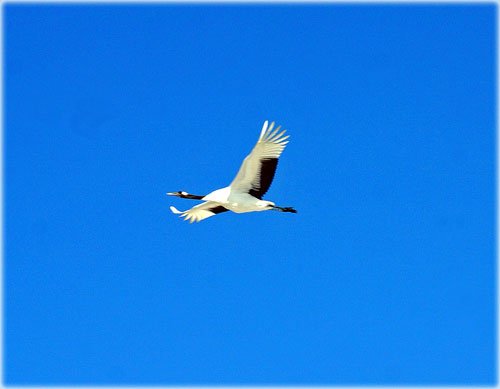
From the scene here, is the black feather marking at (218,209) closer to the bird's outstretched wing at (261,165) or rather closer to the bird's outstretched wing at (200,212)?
the bird's outstretched wing at (200,212)

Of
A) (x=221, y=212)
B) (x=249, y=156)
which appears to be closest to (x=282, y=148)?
(x=249, y=156)

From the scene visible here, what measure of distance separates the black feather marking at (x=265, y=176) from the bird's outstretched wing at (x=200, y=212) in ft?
6.91

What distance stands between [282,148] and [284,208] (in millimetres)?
1900

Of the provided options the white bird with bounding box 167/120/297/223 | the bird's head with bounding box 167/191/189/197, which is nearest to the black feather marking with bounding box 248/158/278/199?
the white bird with bounding box 167/120/297/223

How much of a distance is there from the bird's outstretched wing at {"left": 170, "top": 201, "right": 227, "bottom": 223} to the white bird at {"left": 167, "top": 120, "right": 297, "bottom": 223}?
968 millimetres

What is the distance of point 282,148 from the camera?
27.5 m

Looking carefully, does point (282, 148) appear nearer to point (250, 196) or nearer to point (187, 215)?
point (250, 196)

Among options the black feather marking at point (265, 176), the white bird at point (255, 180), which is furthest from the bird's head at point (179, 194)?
the black feather marking at point (265, 176)

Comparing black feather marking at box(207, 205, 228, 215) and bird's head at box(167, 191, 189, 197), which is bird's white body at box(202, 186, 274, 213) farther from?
black feather marking at box(207, 205, 228, 215)

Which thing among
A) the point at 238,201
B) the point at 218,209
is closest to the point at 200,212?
the point at 218,209

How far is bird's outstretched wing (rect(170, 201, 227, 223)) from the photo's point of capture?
30.3 meters

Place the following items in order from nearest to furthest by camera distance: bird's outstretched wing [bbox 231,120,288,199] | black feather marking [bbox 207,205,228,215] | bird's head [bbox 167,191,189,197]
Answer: bird's outstretched wing [bbox 231,120,288,199] < bird's head [bbox 167,191,189,197] < black feather marking [bbox 207,205,228,215]

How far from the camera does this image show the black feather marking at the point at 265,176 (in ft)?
90.9

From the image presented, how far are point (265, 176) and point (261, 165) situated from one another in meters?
0.36
